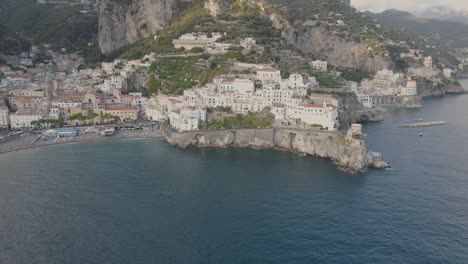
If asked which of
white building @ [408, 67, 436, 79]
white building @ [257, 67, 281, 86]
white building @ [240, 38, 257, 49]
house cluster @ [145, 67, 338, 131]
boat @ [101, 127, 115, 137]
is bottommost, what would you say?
boat @ [101, 127, 115, 137]

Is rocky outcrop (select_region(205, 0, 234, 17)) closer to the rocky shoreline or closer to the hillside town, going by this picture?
the hillside town

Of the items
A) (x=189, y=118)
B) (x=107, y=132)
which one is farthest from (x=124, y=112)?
(x=189, y=118)

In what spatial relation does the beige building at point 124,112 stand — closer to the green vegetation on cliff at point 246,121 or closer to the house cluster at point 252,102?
the house cluster at point 252,102

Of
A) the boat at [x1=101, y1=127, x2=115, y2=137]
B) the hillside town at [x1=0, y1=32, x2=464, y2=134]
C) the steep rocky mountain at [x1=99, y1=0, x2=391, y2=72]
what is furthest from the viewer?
the steep rocky mountain at [x1=99, y1=0, x2=391, y2=72]

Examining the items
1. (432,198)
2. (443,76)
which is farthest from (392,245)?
(443,76)

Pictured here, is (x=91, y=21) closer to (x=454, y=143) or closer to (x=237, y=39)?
(x=237, y=39)

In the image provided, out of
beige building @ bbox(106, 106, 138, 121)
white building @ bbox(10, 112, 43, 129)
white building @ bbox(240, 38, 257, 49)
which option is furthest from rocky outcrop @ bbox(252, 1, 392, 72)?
white building @ bbox(10, 112, 43, 129)

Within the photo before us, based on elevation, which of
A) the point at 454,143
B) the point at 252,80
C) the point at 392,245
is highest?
the point at 252,80
